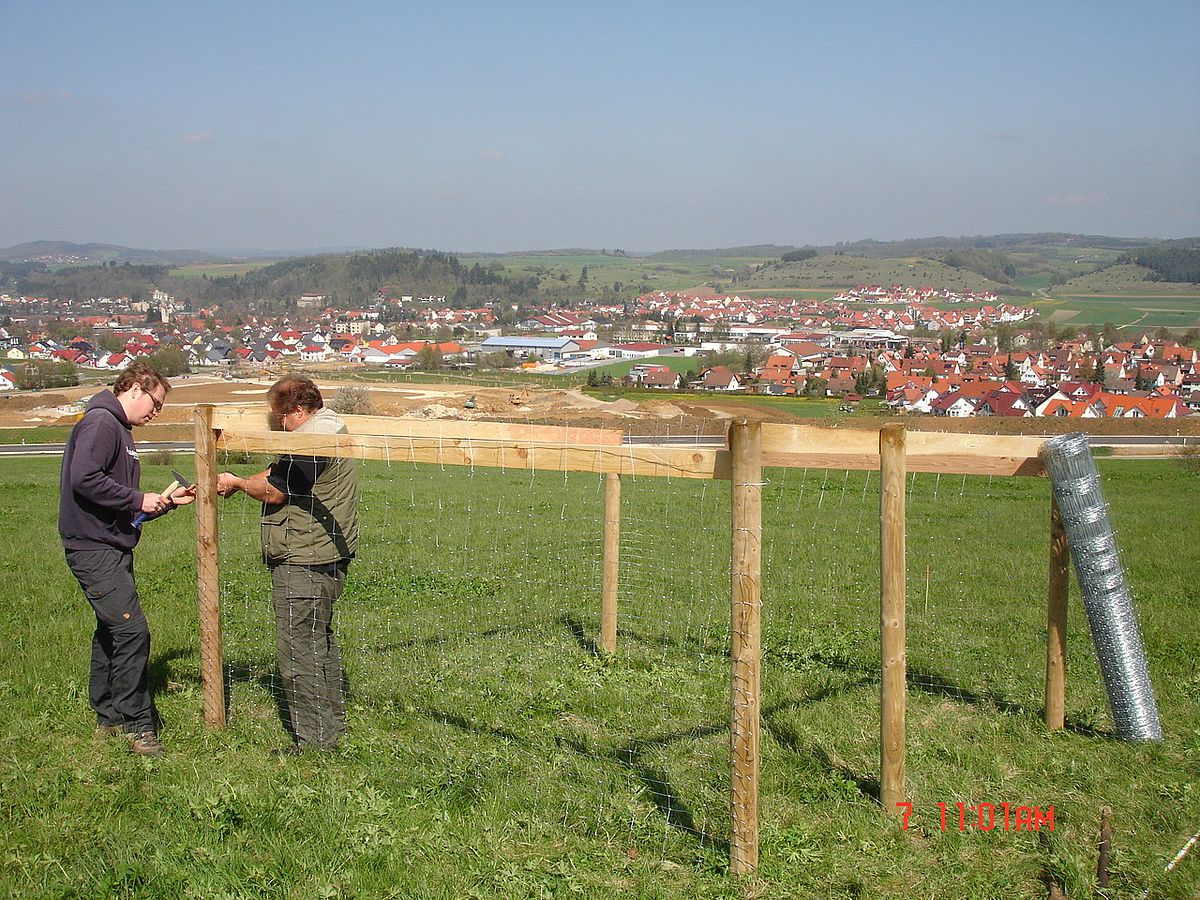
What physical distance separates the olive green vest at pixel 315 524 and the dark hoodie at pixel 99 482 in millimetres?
788

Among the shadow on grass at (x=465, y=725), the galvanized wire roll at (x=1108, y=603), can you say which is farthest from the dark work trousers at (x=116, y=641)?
the galvanized wire roll at (x=1108, y=603)

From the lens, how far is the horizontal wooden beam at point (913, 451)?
4516 millimetres

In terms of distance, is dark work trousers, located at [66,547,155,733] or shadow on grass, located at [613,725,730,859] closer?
shadow on grass, located at [613,725,730,859]

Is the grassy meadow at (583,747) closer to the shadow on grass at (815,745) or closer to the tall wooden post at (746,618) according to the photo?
the shadow on grass at (815,745)

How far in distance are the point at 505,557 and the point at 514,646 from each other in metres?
3.36

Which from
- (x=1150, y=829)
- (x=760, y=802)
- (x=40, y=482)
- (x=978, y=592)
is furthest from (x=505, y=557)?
(x=40, y=482)

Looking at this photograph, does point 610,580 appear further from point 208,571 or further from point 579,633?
point 208,571

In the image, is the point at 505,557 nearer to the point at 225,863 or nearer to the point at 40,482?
the point at 225,863

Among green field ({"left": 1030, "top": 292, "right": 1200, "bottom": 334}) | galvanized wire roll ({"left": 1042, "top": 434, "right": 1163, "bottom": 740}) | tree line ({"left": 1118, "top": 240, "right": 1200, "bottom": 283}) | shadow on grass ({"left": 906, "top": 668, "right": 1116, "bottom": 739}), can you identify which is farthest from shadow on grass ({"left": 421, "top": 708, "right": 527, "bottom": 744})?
tree line ({"left": 1118, "top": 240, "right": 1200, "bottom": 283})

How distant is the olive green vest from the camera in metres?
5.30

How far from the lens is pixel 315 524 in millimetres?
5332

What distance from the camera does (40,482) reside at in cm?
2175

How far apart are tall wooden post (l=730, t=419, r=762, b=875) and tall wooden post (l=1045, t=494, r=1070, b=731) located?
2.53 meters
